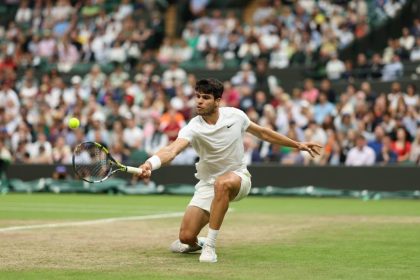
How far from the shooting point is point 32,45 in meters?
29.9

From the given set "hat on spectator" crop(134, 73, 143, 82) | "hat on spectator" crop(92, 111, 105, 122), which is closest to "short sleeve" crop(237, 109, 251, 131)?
"hat on spectator" crop(92, 111, 105, 122)

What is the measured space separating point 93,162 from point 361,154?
12.0m

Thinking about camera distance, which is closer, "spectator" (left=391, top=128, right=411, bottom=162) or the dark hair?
the dark hair

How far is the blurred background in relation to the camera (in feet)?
68.9

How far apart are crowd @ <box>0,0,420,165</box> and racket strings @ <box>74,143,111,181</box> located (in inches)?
462

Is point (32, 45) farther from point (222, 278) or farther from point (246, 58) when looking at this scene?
point (222, 278)

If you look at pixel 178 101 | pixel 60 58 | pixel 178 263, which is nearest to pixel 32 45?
pixel 60 58

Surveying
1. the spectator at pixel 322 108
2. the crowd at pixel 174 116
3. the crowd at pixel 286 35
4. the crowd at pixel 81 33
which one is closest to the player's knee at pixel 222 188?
the crowd at pixel 174 116

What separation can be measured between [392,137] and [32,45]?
1349 cm

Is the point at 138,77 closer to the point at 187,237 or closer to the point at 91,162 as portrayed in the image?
the point at 187,237

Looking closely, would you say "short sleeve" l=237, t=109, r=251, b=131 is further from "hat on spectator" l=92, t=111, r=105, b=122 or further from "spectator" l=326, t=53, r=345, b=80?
"hat on spectator" l=92, t=111, r=105, b=122

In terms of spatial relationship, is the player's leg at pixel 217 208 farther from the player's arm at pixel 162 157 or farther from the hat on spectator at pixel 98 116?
the hat on spectator at pixel 98 116

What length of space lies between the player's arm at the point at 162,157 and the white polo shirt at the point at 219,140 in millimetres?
186

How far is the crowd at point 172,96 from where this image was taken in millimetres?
21141
